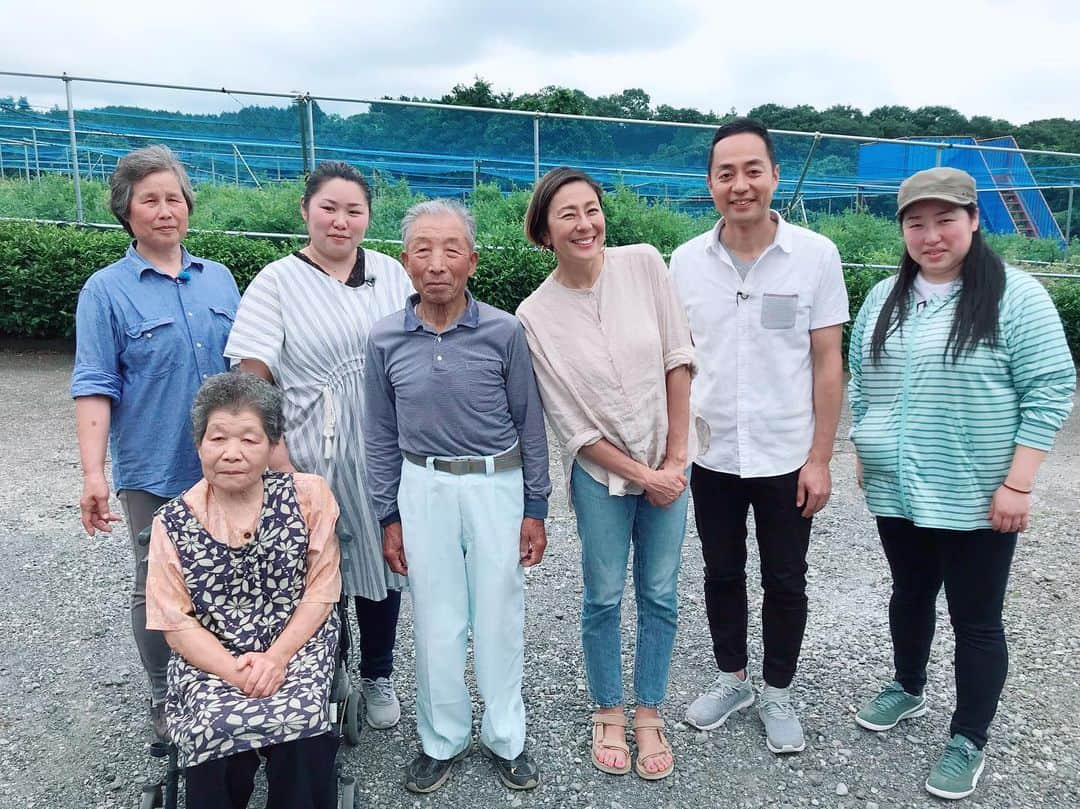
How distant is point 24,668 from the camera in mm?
3209

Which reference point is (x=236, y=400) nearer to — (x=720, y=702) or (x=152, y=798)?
(x=152, y=798)

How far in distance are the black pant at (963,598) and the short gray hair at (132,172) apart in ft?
8.38

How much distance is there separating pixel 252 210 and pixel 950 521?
25.2ft

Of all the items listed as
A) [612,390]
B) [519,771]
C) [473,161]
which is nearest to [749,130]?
[612,390]

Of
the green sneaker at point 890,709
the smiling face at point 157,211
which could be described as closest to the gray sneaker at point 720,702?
the green sneaker at point 890,709

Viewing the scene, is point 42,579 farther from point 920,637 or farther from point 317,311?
point 920,637

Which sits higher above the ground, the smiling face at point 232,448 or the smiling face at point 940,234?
the smiling face at point 940,234

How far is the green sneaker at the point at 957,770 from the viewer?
2.49m

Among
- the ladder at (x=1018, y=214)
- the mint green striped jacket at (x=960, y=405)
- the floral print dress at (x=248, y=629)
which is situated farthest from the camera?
the ladder at (x=1018, y=214)

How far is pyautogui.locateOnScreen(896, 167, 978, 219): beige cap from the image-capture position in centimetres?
232

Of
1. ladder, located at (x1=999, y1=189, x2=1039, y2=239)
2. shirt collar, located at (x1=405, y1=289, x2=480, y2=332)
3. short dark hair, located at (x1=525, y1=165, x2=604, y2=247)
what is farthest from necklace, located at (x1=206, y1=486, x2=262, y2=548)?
ladder, located at (x1=999, y1=189, x2=1039, y2=239)

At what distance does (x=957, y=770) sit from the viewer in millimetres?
2529

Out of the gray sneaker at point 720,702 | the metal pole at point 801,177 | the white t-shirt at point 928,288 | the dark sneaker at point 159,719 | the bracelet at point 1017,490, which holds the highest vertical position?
the metal pole at point 801,177

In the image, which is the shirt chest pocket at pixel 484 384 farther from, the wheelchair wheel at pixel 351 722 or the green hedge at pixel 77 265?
the green hedge at pixel 77 265
